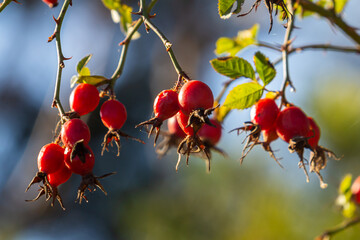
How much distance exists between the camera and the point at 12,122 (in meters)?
7.05

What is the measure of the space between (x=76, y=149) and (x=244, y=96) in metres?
0.53

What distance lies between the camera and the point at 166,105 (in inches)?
44.2

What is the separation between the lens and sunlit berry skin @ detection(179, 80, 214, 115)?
107cm

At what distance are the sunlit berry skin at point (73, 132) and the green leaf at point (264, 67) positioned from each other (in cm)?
56

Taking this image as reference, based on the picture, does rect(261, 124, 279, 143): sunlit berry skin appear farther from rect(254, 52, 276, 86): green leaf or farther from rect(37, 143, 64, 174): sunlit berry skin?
rect(37, 143, 64, 174): sunlit berry skin

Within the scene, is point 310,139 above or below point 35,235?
above

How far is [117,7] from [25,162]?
121 inches

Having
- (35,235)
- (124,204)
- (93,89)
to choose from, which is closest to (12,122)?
(35,235)

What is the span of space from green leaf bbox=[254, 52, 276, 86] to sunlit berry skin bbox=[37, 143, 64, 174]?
25.4 inches

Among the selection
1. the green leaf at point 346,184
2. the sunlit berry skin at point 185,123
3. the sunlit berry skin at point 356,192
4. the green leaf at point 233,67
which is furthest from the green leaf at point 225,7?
the sunlit berry skin at point 356,192

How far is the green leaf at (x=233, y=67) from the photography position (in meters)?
1.28

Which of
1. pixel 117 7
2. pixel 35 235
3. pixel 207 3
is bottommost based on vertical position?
pixel 35 235

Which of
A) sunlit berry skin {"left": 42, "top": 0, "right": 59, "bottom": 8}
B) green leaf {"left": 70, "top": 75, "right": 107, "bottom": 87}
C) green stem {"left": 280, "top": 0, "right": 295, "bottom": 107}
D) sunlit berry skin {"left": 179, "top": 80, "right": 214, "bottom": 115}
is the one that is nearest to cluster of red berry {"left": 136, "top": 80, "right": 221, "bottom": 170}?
sunlit berry skin {"left": 179, "top": 80, "right": 214, "bottom": 115}

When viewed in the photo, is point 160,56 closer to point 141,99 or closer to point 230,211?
point 141,99
